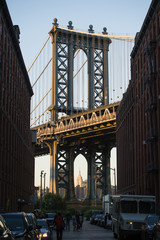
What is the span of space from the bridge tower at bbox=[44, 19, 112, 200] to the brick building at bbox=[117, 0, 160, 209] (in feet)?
96.5

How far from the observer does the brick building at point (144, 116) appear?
48312mm

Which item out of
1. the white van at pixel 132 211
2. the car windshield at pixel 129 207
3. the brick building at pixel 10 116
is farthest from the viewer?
the brick building at pixel 10 116

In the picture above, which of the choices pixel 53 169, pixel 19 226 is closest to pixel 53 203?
pixel 53 169

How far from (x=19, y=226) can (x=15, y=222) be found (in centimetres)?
29

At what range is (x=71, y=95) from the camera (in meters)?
102

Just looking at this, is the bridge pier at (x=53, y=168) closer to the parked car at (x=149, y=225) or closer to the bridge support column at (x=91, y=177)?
the bridge support column at (x=91, y=177)

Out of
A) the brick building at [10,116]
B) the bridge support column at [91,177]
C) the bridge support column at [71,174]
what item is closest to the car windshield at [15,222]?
the brick building at [10,116]

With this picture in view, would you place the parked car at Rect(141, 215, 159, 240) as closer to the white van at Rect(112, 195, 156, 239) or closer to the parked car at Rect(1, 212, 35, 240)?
the white van at Rect(112, 195, 156, 239)

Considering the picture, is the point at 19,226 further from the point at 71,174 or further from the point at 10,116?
the point at 71,174

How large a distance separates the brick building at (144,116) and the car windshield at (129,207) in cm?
2012

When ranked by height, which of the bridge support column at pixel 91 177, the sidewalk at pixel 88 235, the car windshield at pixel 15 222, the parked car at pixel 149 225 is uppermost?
the bridge support column at pixel 91 177

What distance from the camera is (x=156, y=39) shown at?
48.9m

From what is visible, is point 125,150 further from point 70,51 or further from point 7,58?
point 70,51

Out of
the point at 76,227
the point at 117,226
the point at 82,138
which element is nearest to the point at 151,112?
the point at 76,227
